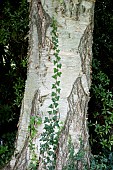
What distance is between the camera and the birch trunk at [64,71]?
3500mm

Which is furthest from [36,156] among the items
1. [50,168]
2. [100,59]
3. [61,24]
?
[100,59]

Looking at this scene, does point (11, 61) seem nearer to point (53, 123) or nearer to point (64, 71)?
→ point (64, 71)

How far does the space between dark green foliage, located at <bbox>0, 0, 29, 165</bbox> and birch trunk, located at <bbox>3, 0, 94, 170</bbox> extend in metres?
1.25

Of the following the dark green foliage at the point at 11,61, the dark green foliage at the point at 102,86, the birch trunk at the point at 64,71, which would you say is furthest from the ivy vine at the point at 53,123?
the dark green foliage at the point at 11,61

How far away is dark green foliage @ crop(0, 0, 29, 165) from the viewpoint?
5148 mm

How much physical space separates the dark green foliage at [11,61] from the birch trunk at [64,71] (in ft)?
4.10

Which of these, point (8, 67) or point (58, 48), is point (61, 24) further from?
point (8, 67)

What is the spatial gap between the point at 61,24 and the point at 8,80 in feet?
8.43

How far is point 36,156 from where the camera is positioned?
3.50m

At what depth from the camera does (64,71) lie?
3.51 metres

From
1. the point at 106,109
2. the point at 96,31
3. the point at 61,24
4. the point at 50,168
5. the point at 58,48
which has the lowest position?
the point at 50,168

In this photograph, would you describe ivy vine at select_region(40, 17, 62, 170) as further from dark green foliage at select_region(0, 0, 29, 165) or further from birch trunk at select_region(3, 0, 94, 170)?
dark green foliage at select_region(0, 0, 29, 165)

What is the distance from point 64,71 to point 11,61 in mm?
2492

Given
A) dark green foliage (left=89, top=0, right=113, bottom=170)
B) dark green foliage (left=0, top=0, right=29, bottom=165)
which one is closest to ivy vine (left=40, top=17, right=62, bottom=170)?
dark green foliage (left=89, top=0, right=113, bottom=170)
